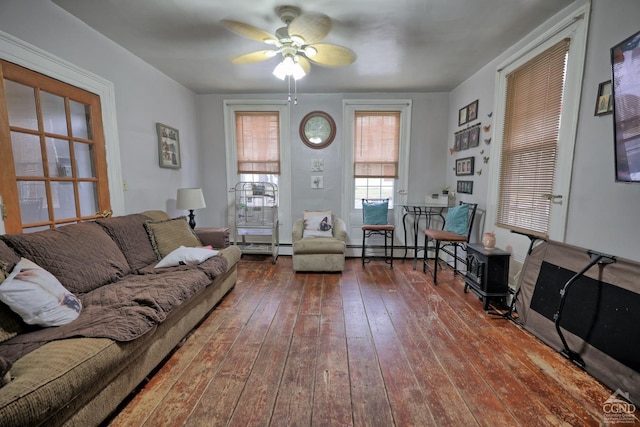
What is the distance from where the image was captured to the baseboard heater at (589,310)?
4.75 feet

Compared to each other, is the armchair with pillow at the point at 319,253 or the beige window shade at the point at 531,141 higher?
the beige window shade at the point at 531,141

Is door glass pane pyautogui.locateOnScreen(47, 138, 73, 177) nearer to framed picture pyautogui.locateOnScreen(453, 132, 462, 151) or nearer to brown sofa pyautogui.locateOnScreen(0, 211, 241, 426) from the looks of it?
brown sofa pyautogui.locateOnScreen(0, 211, 241, 426)

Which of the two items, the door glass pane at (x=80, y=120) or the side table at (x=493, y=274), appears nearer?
the door glass pane at (x=80, y=120)

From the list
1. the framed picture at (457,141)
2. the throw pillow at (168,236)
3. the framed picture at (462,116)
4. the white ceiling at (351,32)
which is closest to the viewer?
the white ceiling at (351,32)

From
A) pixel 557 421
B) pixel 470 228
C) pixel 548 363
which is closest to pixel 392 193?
pixel 470 228

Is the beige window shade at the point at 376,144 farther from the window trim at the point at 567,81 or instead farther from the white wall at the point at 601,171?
the white wall at the point at 601,171

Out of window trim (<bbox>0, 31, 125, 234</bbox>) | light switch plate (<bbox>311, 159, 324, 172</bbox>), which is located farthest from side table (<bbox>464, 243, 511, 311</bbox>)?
window trim (<bbox>0, 31, 125, 234</bbox>)

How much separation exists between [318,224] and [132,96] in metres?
2.68

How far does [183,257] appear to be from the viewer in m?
2.27

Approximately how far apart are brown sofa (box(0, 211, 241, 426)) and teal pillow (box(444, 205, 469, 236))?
267cm

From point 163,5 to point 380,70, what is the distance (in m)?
2.27

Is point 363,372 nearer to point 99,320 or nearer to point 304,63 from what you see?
point 99,320

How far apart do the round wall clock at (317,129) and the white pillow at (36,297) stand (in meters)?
3.36

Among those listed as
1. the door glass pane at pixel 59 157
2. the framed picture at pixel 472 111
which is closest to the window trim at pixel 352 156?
the framed picture at pixel 472 111
